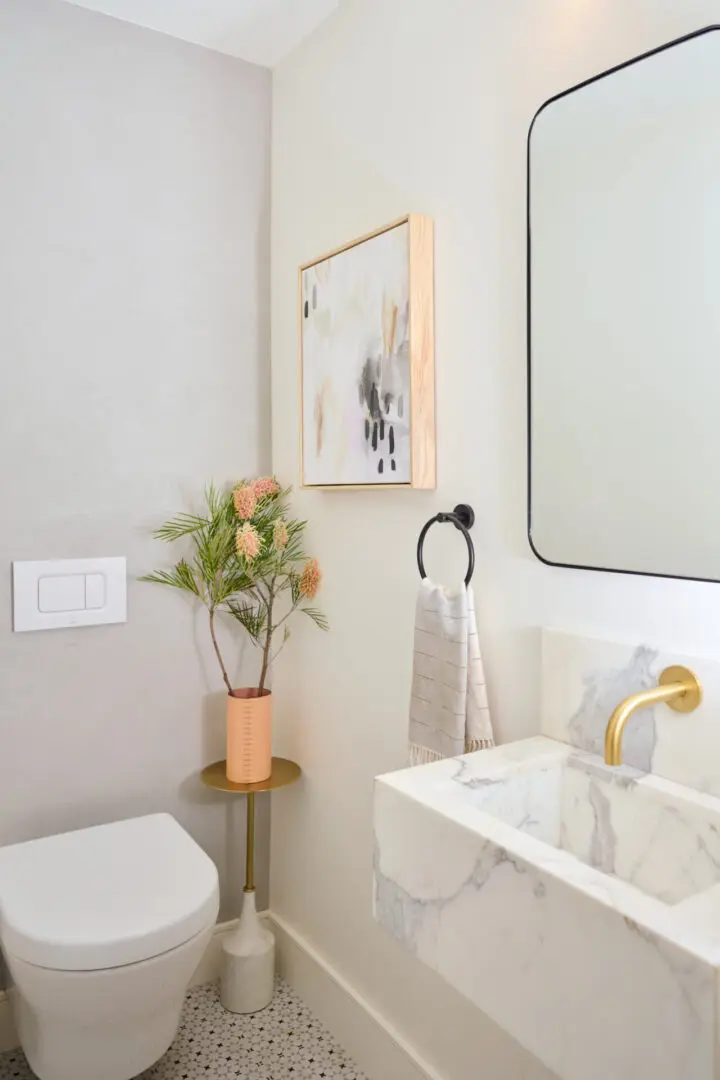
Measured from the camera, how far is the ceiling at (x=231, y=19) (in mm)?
1840

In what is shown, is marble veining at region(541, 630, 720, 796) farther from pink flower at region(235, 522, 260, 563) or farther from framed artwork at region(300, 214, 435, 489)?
pink flower at region(235, 522, 260, 563)

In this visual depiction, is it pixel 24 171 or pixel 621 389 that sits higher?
pixel 24 171

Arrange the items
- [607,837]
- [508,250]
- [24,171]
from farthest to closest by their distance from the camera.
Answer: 1. [24,171]
2. [508,250]
3. [607,837]

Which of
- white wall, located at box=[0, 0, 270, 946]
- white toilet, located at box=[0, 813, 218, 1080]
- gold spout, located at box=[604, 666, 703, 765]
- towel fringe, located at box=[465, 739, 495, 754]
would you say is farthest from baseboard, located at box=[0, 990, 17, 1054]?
gold spout, located at box=[604, 666, 703, 765]

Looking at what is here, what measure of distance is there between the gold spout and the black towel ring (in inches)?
15.8

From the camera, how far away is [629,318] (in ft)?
3.86

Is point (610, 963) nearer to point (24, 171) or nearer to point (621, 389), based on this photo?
point (621, 389)

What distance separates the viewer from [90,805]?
1.93 meters

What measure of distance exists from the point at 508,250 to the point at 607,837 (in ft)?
3.15

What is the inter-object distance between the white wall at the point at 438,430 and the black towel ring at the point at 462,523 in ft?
0.07

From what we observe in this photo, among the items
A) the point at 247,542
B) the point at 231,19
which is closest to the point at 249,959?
the point at 247,542

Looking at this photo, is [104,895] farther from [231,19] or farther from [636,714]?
[231,19]

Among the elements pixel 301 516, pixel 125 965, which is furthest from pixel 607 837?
pixel 301 516

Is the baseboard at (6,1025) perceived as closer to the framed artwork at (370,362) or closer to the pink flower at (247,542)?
the pink flower at (247,542)
